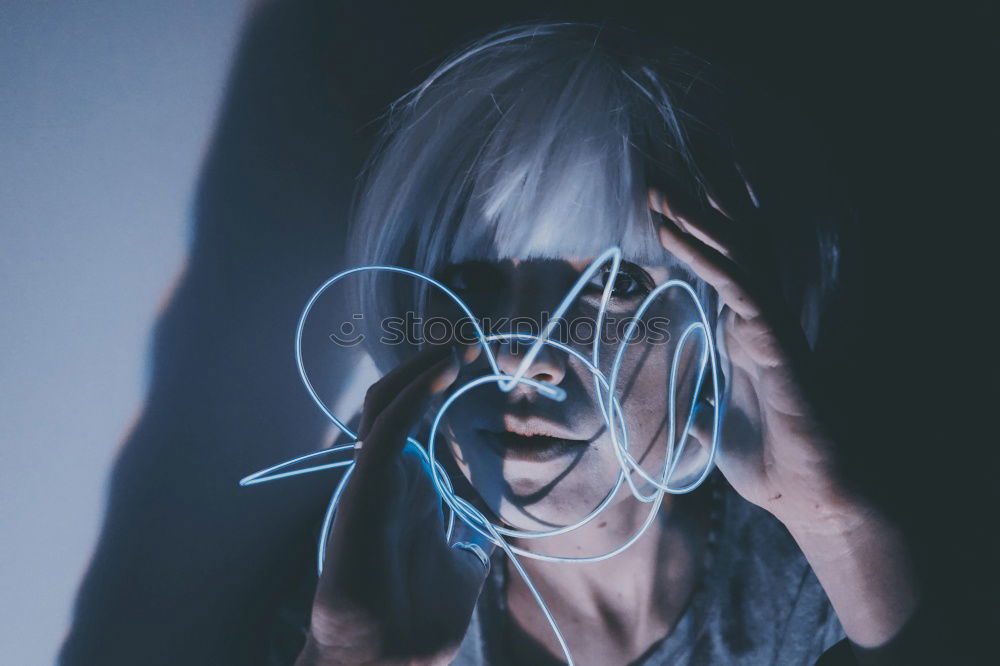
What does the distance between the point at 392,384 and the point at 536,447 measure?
0.22 m

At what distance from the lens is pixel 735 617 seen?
1.03m

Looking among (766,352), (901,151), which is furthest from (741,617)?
(901,151)

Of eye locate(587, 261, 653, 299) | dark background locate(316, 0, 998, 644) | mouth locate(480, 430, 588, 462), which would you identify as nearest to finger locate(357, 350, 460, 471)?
mouth locate(480, 430, 588, 462)

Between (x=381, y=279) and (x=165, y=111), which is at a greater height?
(x=165, y=111)

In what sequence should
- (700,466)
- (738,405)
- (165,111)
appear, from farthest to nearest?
1. (700,466)
2. (738,405)
3. (165,111)

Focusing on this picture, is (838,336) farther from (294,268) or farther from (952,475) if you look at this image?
(294,268)

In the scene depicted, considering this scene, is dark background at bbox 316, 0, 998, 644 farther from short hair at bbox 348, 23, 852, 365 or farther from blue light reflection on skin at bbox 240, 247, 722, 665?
blue light reflection on skin at bbox 240, 247, 722, 665

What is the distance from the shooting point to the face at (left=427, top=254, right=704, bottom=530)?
2.58 ft

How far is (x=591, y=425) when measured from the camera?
0.80 m

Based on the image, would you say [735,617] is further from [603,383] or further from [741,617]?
[603,383]

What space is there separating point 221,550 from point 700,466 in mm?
850

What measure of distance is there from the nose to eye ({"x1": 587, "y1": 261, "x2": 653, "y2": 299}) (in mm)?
107

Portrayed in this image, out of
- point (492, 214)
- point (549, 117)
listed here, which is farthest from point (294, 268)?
point (549, 117)

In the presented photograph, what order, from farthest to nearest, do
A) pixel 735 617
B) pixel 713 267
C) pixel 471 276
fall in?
1. pixel 735 617
2. pixel 471 276
3. pixel 713 267
